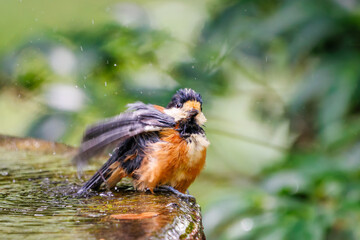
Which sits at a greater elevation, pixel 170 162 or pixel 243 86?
pixel 243 86

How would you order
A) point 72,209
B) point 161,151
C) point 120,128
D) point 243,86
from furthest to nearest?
point 243,86, point 161,151, point 120,128, point 72,209

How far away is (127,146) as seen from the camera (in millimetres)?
2604

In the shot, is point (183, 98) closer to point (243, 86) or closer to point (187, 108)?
point (187, 108)

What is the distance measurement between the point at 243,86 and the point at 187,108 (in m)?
→ 2.10

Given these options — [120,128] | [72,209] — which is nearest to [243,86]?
[120,128]

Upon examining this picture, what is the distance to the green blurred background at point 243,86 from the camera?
315 centimetres

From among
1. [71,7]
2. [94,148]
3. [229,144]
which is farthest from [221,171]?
[71,7]

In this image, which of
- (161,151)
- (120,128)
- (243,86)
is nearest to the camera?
(120,128)

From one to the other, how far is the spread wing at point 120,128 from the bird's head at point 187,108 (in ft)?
0.16

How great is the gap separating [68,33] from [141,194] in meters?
1.90

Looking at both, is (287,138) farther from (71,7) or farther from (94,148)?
(71,7)

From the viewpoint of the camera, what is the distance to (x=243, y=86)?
4512mm

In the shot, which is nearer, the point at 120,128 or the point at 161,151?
the point at 120,128

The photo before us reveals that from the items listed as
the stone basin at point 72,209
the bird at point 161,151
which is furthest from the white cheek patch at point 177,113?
the stone basin at point 72,209
